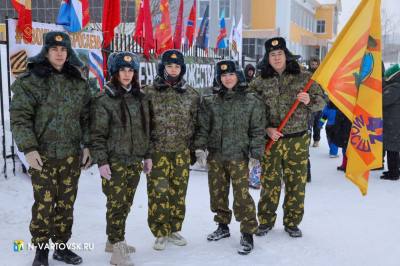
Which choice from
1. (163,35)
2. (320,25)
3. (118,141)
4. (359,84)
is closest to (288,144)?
(359,84)

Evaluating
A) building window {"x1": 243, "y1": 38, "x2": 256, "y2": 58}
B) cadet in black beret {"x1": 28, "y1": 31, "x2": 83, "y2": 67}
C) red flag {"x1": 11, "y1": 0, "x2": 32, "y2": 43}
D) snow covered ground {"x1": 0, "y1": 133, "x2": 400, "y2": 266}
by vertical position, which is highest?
building window {"x1": 243, "y1": 38, "x2": 256, "y2": 58}

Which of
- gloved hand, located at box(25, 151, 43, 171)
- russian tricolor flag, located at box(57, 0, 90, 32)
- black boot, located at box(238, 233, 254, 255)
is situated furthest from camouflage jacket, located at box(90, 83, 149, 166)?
russian tricolor flag, located at box(57, 0, 90, 32)

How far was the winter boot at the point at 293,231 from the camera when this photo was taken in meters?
4.35

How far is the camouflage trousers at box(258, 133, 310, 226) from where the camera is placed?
4.24 m

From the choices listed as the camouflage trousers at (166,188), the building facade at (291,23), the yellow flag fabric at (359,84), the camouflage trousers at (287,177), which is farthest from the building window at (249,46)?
the camouflage trousers at (166,188)

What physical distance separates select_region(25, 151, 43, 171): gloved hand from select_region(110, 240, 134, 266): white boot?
98 centimetres

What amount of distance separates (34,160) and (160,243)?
4.86 ft

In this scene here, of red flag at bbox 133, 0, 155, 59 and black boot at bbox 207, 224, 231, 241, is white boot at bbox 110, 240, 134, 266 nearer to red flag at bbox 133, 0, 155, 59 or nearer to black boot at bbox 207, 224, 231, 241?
black boot at bbox 207, 224, 231, 241

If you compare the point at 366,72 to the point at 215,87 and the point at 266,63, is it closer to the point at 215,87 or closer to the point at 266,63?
the point at 266,63

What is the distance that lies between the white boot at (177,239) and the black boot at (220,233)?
27 centimetres

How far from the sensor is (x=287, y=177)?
4.34 metres

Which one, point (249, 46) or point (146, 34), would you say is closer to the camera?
point (146, 34)

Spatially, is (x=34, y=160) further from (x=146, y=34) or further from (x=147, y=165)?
(x=146, y=34)

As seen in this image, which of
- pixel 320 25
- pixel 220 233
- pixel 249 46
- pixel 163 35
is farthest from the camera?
pixel 320 25
